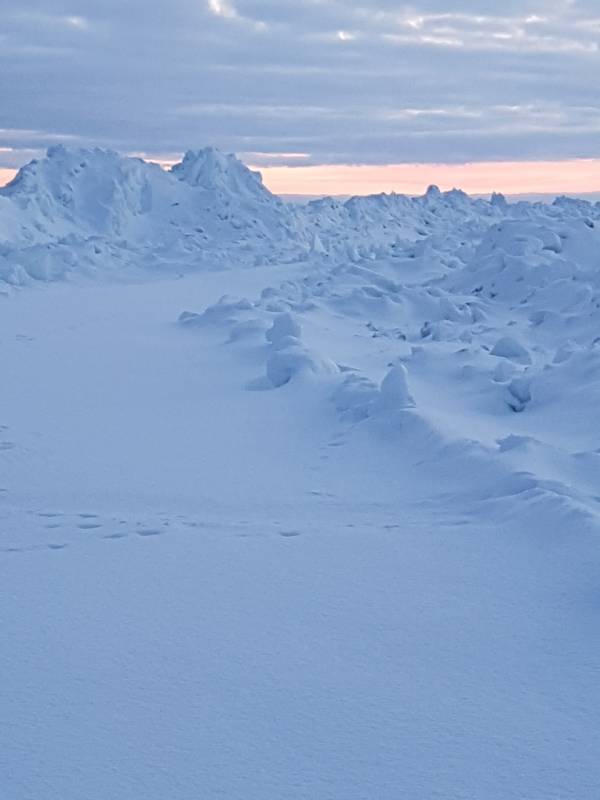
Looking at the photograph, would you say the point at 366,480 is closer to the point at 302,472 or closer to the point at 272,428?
the point at 302,472

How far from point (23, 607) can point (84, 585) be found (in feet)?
0.77

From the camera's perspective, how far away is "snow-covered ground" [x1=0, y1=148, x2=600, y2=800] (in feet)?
7.59

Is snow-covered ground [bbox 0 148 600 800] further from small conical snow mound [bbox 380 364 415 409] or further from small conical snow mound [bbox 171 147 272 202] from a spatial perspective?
small conical snow mound [bbox 171 147 272 202]

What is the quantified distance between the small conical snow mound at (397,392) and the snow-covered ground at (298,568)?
0.04 ft

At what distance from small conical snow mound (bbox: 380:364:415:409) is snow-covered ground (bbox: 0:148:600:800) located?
1 cm

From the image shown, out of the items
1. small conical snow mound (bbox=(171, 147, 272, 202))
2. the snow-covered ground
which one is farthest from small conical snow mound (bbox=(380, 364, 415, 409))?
small conical snow mound (bbox=(171, 147, 272, 202))

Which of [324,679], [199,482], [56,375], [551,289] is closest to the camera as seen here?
[324,679]

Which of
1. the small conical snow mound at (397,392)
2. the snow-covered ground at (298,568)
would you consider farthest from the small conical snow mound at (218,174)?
the small conical snow mound at (397,392)

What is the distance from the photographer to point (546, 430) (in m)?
5.59

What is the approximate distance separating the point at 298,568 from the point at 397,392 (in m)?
2.28

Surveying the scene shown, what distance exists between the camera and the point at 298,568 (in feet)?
11.5

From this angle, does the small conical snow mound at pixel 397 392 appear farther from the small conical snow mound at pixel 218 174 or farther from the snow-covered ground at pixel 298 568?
the small conical snow mound at pixel 218 174

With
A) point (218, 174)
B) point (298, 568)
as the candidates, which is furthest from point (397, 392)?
point (218, 174)

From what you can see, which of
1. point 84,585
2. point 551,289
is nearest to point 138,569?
point 84,585
